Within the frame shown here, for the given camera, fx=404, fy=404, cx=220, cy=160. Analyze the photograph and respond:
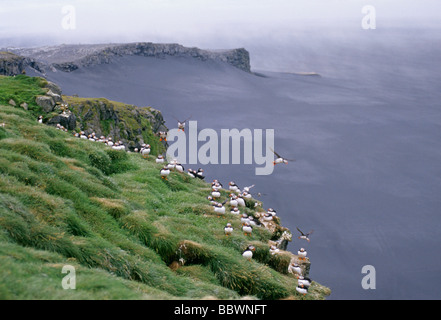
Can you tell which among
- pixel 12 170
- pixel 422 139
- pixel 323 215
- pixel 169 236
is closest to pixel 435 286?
pixel 323 215

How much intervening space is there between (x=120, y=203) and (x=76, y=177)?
8.31 feet

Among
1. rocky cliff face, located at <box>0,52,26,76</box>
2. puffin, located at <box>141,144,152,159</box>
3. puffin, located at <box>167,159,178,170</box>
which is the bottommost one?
puffin, located at <box>167,159,178,170</box>

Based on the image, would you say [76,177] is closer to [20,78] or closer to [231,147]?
[20,78]

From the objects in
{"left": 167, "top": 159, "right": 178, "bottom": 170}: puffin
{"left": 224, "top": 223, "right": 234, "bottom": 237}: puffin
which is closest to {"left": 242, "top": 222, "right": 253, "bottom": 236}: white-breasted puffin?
{"left": 224, "top": 223, "right": 234, "bottom": 237}: puffin

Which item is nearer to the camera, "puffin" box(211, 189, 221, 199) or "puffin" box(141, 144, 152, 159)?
"puffin" box(211, 189, 221, 199)

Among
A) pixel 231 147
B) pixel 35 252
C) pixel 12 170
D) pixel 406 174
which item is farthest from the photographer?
pixel 231 147

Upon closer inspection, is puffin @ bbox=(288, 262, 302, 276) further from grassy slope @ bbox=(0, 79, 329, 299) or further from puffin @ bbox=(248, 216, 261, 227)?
puffin @ bbox=(248, 216, 261, 227)

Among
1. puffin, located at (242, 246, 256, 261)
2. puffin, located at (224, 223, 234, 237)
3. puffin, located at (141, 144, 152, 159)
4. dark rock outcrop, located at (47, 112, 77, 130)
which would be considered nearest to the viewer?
puffin, located at (242, 246, 256, 261)

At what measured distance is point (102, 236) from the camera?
16.1m

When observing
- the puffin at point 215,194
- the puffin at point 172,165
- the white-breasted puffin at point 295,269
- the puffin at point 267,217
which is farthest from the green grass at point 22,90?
the white-breasted puffin at point 295,269

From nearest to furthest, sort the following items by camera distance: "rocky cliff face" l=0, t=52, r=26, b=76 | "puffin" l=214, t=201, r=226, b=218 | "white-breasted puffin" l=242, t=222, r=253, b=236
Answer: "white-breasted puffin" l=242, t=222, r=253, b=236 → "puffin" l=214, t=201, r=226, b=218 → "rocky cliff face" l=0, t=52, r=26, b=76

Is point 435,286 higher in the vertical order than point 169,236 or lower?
lower

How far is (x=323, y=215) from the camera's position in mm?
120562

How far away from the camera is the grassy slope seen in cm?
1042
